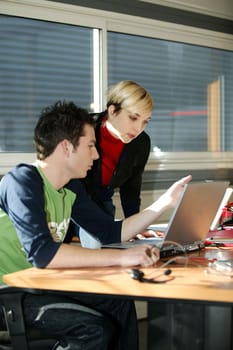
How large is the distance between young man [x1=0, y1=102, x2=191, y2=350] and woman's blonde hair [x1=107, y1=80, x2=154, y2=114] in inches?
18.2

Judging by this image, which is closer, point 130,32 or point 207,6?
point 130,32

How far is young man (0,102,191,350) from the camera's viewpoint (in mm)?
1592

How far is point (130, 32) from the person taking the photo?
3.53m

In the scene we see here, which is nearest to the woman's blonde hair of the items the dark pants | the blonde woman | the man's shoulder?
the blonde woman

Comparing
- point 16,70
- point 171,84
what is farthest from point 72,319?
point 171,84

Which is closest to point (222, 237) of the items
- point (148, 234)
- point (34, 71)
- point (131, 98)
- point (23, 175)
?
point (148, 234)

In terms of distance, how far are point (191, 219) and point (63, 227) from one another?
0.47 meters

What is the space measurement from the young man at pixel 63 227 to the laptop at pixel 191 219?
12cm

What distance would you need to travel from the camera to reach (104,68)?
11.2ft

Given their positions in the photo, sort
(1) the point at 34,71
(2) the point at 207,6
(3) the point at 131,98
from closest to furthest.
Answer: (3) the point at 131,98 → (1) the point at 34,71 → (2) the point at 207,6

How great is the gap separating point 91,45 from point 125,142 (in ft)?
3.81

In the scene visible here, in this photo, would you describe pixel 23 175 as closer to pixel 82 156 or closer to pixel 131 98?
pixel 82 156

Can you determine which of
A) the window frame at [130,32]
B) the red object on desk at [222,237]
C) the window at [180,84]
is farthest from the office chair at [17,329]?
the window at [180,84]

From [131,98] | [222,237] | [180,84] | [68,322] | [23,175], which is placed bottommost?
[68,322]
